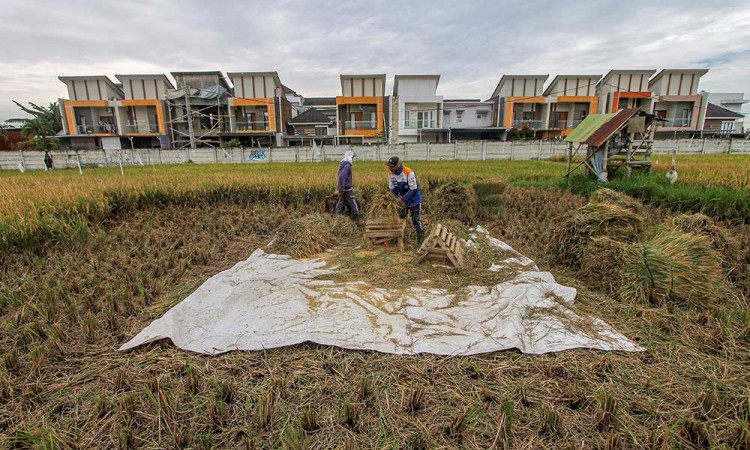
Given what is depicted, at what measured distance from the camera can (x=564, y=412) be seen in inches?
83.4

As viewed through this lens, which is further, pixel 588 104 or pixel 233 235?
pixel 588 104

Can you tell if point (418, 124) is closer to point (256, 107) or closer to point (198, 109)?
point (256, 107)

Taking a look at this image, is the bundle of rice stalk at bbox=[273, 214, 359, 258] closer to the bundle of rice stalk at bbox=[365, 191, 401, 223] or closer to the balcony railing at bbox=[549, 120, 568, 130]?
the bundle of rice stalk at bbox=[365, 191, 401, 223]

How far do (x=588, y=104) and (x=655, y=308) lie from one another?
34814 mm

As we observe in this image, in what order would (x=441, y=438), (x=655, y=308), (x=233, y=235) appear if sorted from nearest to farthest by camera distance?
(x=441, y=438), (x=655, y=308), (x=233, y=235)

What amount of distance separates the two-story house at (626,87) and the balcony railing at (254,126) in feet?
97.9

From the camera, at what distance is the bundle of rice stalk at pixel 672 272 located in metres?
3.36

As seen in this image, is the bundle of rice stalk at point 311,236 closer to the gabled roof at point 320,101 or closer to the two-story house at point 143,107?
the two-story house at point 143,107

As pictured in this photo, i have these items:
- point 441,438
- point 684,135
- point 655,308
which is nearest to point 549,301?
point 655,308

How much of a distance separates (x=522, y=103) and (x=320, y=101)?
23271 millimetres

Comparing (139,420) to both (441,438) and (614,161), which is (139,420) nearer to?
(441,438)

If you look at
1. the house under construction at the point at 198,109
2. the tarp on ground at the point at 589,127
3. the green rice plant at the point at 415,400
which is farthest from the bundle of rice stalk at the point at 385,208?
the house under construction at the point at 198,109

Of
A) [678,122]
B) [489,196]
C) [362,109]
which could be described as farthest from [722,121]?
[489,196]

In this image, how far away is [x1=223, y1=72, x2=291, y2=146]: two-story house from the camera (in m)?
29.9
